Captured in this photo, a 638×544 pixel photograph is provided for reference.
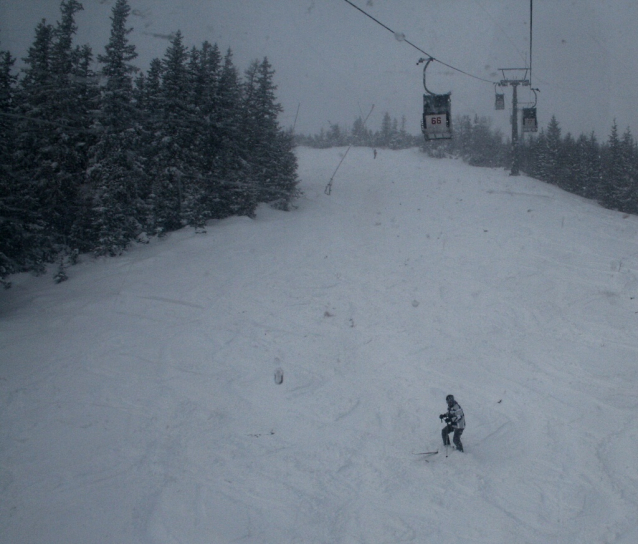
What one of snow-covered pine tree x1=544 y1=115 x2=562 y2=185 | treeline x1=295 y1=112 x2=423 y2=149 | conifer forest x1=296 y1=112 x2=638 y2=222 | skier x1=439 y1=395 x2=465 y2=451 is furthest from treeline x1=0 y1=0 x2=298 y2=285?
treeline x1=295 y1=112 x2=423 y2=149

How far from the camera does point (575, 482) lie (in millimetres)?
8164

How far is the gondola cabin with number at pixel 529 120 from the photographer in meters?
28.8

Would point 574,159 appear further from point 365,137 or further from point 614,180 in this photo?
point 365,137

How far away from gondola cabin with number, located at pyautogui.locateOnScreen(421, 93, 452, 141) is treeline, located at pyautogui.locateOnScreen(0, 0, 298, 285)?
1544cm

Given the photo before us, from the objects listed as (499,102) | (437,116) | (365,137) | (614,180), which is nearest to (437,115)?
(437,116)

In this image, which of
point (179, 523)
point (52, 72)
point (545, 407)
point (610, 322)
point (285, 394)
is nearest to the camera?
point (179, 523)

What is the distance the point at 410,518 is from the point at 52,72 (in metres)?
25.8

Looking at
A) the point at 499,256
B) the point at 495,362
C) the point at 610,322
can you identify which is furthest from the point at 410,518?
the point at 499,256

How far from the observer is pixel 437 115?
14297mm

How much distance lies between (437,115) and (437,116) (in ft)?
0.11

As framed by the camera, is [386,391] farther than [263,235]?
No

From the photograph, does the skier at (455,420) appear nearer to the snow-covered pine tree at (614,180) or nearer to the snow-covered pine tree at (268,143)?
the snow-covered pine tree at (268,143)

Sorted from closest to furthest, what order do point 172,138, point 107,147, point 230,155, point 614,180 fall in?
point 107,147, point 172,138, point 230,155, point 614,180

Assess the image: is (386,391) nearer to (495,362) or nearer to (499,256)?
(495,362)
